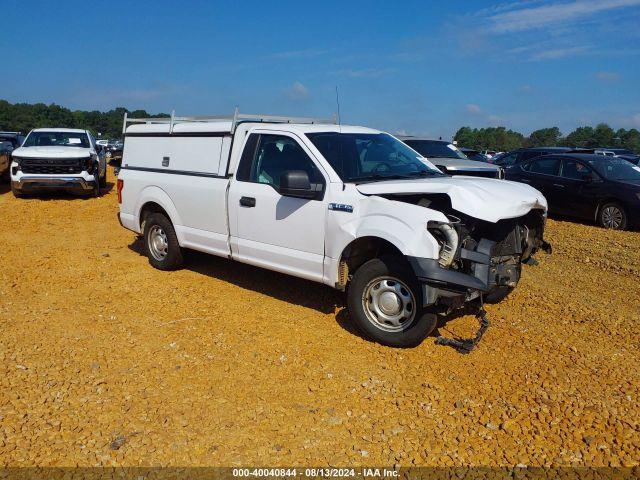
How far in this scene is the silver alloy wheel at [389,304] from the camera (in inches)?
→ 187

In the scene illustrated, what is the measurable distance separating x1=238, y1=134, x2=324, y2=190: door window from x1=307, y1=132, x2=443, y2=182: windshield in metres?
0.21

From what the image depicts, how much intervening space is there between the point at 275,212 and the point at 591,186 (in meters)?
8.78

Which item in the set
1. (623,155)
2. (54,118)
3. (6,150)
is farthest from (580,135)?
(54,118)

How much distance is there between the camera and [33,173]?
Answer: 44.2 feet

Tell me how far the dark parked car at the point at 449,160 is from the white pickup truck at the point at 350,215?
446 centimetres

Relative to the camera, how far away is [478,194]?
4516 millimetres

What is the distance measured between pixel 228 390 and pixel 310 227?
182 cm

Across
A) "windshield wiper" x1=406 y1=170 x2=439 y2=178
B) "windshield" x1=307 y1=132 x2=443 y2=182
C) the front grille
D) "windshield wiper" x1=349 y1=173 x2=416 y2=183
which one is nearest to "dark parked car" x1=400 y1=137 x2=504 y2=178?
"windshield" x1=307 y1=132 x2=443 y2=182

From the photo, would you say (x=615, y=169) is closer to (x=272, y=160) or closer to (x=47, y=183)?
(x=272, y=160)

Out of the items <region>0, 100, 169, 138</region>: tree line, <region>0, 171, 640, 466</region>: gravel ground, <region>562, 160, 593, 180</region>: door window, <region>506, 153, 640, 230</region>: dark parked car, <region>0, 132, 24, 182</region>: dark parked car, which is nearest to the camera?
<region>0, 171, 640, 466</region>: gravel ground

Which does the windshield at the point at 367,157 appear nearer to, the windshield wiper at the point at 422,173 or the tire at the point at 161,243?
the windshield wiper at the point at 422,173

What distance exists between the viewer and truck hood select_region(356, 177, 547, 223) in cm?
441

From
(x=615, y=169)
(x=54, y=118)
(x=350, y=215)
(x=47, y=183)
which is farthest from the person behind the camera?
(x=54, y=118)

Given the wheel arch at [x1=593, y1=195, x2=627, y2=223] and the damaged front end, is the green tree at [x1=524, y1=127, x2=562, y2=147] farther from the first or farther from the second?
the damaged front end
